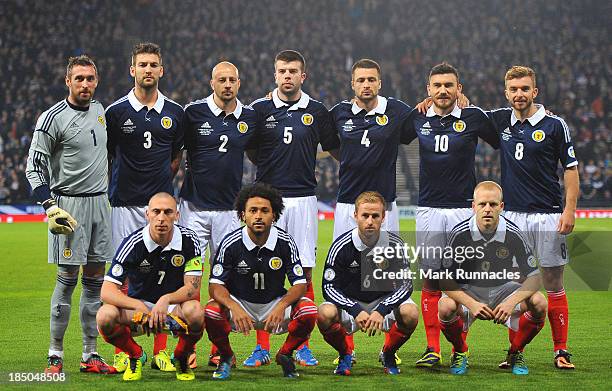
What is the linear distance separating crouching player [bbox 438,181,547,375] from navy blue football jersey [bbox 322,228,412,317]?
0.39 m

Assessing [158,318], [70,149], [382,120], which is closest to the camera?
[158,318]

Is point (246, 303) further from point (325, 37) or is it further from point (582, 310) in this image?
point (325, 37)

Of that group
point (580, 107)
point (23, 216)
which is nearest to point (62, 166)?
point (23, 216)

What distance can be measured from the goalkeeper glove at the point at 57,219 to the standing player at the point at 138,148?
0.74 meters

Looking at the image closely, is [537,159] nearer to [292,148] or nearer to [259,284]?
[292,148]

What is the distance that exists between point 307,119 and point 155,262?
1.90 metres

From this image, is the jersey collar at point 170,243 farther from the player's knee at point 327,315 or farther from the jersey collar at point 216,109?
the jersey collar at point 216,109

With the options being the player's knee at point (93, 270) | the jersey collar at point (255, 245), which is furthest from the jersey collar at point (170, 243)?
the player's knee at point (93, 270)

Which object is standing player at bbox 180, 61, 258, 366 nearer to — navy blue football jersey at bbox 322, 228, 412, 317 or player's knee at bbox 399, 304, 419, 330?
navy blue football jersey at bbox 322, 228, 412, 317

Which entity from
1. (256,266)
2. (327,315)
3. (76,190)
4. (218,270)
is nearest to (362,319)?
(327,315)

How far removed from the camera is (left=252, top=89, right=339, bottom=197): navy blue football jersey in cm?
747

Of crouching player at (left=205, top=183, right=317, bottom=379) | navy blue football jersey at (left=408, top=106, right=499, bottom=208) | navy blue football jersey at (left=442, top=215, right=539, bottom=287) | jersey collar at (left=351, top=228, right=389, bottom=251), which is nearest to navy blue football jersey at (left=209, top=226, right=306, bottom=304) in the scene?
crouching player at (left=205, top=183, right=317, bottom=379)

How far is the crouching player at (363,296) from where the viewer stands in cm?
630

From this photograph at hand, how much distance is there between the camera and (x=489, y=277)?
6664mm
